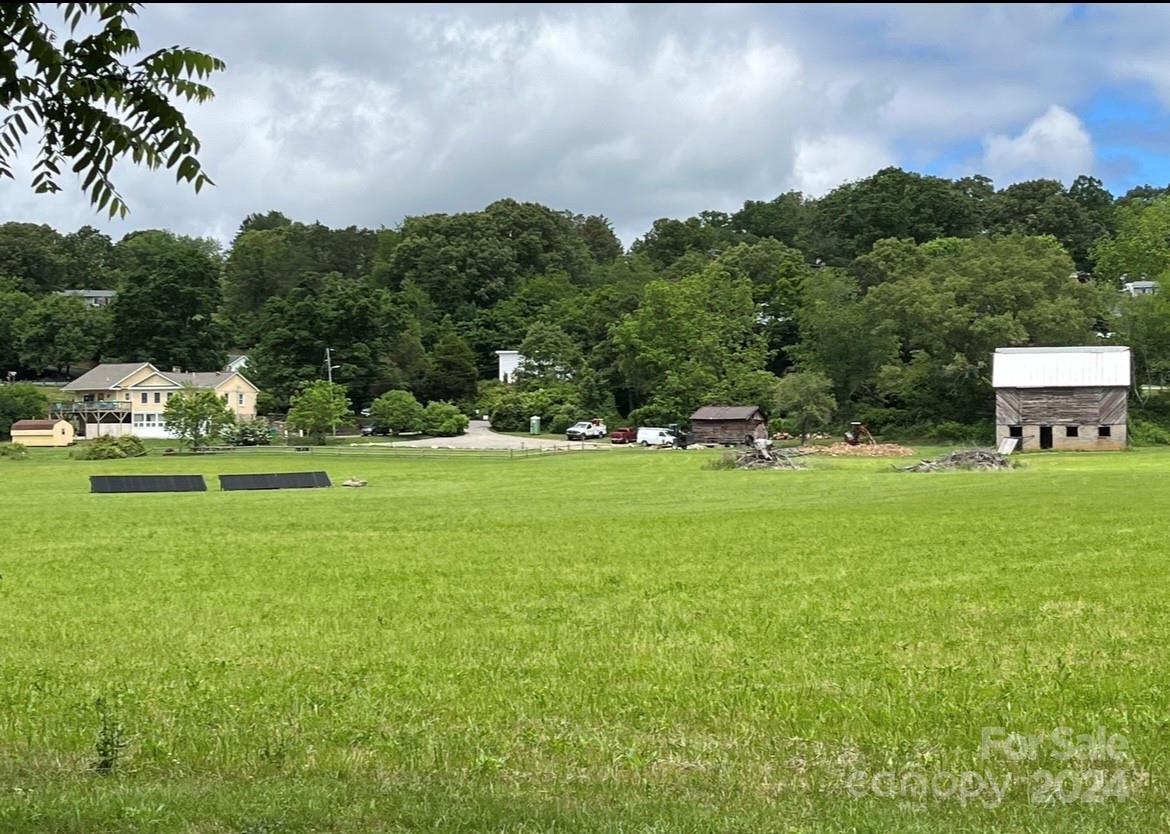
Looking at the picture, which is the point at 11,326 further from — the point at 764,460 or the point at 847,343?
the point at 764,460

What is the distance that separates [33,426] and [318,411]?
24.0m

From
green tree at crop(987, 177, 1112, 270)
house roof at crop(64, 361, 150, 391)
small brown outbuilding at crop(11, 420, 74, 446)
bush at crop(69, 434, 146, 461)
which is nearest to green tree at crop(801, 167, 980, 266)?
green tree at crop(987, 177, 1112, 270)

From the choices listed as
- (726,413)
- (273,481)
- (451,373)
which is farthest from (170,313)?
(273,481)

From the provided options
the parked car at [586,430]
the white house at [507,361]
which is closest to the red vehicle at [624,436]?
the parked car at [586,430]

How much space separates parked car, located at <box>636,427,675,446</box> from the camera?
82438mm

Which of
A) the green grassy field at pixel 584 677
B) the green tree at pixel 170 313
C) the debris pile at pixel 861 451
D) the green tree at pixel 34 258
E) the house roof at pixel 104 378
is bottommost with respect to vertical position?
the green grassy field at pixel 584 677

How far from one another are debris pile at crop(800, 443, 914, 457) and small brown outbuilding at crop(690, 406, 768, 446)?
1025 centimetres

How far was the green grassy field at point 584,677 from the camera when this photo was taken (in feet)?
22.7

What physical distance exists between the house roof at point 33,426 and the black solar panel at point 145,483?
5086cm

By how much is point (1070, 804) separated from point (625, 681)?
4718 millimetres

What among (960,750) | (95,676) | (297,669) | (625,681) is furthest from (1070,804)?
(95,676)

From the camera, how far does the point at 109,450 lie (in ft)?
254

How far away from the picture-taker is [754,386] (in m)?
89.1

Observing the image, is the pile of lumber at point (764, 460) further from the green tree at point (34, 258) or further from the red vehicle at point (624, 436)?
the green tree at point (34, 258)
